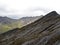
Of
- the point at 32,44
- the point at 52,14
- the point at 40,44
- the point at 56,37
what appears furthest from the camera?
the point at 52,14

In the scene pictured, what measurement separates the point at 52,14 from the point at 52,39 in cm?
6503

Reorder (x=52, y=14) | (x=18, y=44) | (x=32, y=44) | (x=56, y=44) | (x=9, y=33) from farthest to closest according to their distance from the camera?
(x=9, y=33) < (x=52, y=14) < (x=18, y=44) < (x=32, y=44) < (x=56, y=44)

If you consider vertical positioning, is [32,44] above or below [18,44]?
below

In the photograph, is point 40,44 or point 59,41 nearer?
point 59,41

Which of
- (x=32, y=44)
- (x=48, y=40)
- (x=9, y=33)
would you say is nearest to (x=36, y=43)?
(x=32, y=44)

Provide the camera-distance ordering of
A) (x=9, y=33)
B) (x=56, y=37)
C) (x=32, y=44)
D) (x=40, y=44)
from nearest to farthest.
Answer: (x=56, y=37)
(x=40, y=44)
(x=32, y=44)
(x=9, y=33)

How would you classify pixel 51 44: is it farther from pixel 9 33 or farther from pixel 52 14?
pixel 9 33

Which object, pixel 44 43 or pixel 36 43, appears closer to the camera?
pixel 44 43

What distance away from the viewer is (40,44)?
189ft

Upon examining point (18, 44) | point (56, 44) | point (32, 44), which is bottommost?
point (56, 44)

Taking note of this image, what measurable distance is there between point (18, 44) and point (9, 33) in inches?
2164

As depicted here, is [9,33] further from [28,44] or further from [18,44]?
[28,44]

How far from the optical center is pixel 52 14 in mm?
117625

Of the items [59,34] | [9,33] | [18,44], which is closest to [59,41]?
[59,34]
